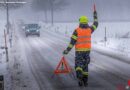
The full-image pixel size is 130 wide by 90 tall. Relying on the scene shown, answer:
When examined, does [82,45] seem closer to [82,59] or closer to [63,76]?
[82,59]

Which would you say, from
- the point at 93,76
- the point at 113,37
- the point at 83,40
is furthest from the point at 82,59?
the point at 113,37

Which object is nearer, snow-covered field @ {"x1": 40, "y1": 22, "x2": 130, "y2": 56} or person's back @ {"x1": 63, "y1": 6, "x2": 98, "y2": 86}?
person's back @ {"x1": 63, "y1": 6, "x2": 98, "y2": 86}

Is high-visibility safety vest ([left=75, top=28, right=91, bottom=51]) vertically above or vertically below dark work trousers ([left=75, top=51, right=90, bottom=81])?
above

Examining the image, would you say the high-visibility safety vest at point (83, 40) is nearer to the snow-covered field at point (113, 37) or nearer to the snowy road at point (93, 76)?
the snowy road at point (93, 76)

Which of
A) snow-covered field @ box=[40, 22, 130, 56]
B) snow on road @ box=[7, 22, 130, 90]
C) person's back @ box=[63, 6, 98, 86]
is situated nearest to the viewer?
Result: person's back @ box=[63, 6, 98, 86]

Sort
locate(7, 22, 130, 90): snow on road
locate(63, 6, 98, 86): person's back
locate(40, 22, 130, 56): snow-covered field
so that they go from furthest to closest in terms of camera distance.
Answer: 1. locate(40, 22, 130, 56): snow-covered field
2. locate(7, 22, 130, 90): snow on road
3. locate(63, 6, 98, 86): person's back

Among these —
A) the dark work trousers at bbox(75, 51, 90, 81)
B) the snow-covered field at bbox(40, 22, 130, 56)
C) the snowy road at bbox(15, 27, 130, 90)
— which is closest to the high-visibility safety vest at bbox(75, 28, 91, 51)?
the dark work trousers at bbox(75, 51, 90, 81)

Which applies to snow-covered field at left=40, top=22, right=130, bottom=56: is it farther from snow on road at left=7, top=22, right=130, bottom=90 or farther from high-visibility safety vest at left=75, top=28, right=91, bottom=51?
high-visibility safety vest at left=75, top=28, right=91, bottom=51

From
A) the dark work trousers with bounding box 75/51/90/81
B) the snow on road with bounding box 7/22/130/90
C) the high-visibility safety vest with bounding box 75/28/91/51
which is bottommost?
the snow on road with bounding box 7/22/130/90

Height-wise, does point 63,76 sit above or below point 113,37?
below

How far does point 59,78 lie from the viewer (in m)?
13.8

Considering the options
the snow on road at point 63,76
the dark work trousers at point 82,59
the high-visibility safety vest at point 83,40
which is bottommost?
the snow on road at point 63,76

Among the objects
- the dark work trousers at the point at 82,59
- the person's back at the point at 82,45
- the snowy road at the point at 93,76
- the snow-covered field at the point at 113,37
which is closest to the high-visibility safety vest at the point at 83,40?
the person's back at the point at 82,45

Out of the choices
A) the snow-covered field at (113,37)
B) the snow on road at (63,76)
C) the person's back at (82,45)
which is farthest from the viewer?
the snow-covered field at (113,37)
